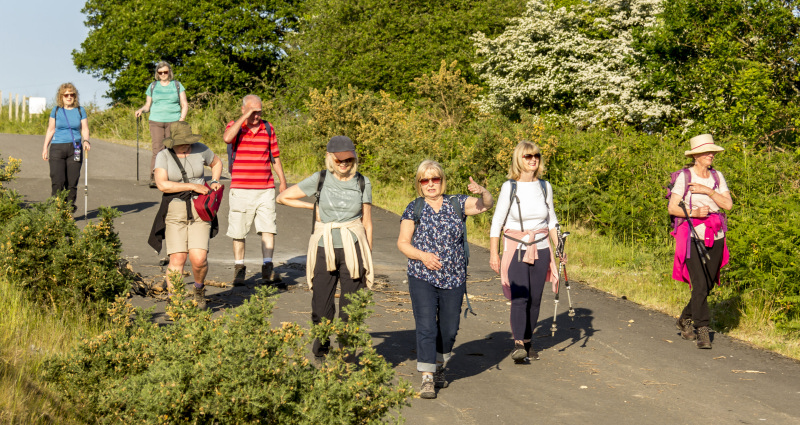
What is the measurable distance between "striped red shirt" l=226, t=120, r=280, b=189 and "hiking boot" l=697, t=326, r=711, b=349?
474 cm

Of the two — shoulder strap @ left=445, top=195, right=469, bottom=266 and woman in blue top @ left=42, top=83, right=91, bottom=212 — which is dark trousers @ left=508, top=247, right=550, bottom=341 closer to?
shoulder strap @ left=445, top=195, right=469, bottom=266

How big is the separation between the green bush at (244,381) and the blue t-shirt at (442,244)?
5.56 ft

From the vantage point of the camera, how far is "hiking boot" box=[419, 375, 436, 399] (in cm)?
629

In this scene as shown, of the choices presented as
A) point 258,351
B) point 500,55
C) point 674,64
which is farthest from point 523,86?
point 258,351

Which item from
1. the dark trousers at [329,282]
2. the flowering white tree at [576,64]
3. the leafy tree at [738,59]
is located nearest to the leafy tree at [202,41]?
the flowering white tree at [576,64]

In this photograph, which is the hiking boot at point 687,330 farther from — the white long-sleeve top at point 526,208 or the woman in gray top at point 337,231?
the woman in gray top at point 337,231

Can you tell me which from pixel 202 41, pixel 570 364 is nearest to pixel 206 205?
pixel 570 364

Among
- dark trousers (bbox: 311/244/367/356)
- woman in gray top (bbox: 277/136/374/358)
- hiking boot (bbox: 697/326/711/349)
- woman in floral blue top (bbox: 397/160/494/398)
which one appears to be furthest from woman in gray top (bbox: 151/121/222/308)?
hiking boot (bbox: 697/326/711/349)

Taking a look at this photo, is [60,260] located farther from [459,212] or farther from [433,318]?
[459,212]

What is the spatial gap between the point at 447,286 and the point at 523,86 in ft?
81.7

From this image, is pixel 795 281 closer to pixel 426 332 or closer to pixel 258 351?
pixel 426 332

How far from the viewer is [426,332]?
6.42m

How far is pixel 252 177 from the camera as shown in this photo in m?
9.62

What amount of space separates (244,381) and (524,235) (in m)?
3.66
